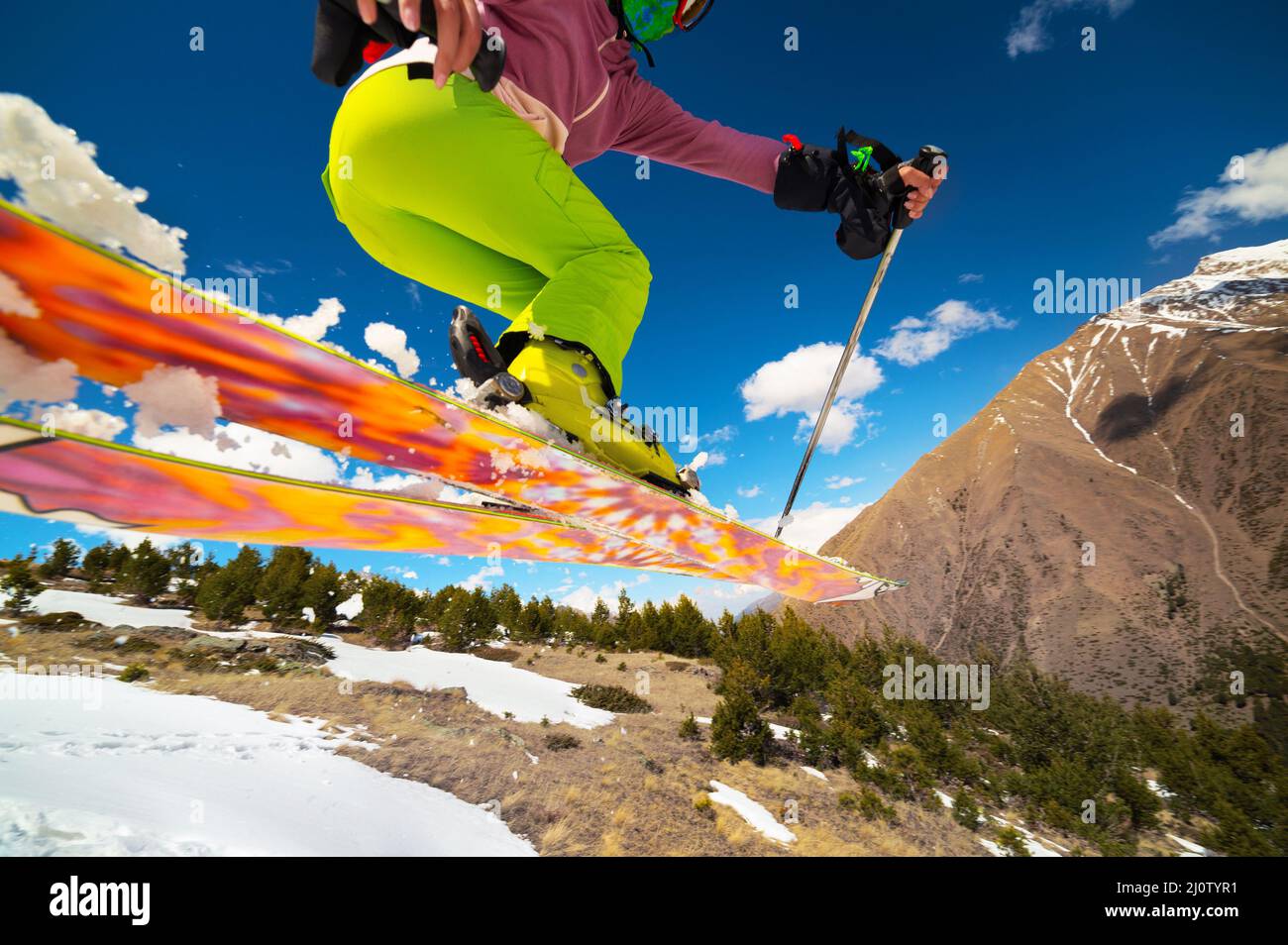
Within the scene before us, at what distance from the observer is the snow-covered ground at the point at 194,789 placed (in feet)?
20.8

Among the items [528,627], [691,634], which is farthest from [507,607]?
[691,634]

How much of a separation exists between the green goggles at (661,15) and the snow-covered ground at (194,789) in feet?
28.9

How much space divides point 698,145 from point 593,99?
75cm

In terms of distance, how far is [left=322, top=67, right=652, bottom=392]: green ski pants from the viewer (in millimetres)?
1411

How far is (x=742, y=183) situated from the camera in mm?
2516

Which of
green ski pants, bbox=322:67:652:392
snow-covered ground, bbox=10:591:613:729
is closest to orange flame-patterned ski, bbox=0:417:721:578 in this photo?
green ski pants, bbox=322:67:652:392

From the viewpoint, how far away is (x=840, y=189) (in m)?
2.39

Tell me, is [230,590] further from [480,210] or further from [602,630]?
[480,210]

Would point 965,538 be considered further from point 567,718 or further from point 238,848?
point 238,848

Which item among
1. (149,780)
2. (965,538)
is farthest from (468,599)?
(965,538)

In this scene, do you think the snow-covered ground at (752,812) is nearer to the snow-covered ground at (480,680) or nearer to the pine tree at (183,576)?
the snow-covered ground at (480,680)

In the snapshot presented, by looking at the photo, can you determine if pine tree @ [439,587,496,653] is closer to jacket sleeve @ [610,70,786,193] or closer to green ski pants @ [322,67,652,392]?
green ski pants @ [322,67,652,392]

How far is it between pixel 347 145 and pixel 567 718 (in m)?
23.1

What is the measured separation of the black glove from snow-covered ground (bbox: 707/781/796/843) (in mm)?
18729
